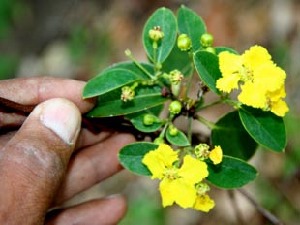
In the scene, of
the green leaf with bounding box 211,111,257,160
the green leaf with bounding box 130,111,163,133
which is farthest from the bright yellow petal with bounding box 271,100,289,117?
the green leaf with bounding box 130,111,163,133

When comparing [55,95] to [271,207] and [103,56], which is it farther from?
[103,56]

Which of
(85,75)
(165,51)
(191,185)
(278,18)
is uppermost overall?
(165,51)

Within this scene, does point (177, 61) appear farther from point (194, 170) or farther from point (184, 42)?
point (194, 170)

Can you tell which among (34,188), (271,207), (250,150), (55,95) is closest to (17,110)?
(55,95)

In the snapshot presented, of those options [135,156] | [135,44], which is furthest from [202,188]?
[135,44]

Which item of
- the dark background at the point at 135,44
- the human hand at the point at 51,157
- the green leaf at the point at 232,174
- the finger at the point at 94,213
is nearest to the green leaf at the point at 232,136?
the green leaf at the point at 232,174
